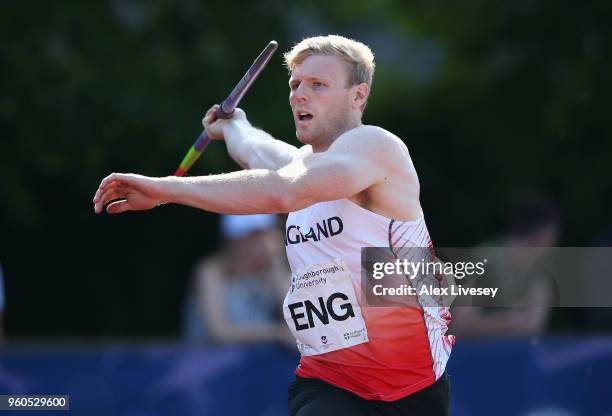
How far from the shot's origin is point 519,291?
293 inches

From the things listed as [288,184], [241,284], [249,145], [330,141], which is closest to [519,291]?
[241,284]

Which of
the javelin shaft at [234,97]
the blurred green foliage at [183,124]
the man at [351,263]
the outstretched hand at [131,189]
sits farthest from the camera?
the blurred green foliage at [183,124]

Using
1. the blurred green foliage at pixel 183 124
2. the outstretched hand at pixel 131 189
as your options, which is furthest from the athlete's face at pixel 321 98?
the blurred green foliage at pixel 183 124

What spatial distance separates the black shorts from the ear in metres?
1.18

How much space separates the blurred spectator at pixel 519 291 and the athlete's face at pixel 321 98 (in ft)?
9.32

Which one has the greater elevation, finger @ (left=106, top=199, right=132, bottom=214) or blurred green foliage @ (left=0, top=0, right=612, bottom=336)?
blurred green foliage @ (left=0, top=0, right=612, bottom=336)

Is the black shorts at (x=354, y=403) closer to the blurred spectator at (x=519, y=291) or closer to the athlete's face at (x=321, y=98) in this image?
the athlete's face at (x=321, y=98)

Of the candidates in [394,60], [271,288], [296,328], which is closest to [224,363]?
[271,288]

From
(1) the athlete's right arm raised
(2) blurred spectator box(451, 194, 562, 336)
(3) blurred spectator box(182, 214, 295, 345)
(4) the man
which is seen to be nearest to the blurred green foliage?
(3) blurred spectator box(182, 214, 295, 345)

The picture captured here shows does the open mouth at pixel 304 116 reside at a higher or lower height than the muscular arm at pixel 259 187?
higher

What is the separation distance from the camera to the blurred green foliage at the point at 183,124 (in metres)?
8.84

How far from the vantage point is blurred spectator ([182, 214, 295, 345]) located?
7.60 m

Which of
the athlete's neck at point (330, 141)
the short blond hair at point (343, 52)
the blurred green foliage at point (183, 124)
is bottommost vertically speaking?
the athlete's neck at point (330, 141)

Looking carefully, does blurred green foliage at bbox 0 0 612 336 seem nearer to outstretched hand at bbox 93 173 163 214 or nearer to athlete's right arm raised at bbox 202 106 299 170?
athlete's right arm raised at bbox 202 106 299 170
